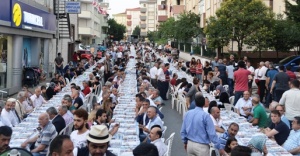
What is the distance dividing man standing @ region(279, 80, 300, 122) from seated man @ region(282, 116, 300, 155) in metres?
2.91

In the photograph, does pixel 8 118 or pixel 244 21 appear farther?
pixel 244 21

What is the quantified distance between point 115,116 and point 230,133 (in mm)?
3880

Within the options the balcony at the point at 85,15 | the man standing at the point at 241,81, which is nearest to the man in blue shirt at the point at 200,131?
the man standing at the point at 241,81

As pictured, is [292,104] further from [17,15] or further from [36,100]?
[17,15]

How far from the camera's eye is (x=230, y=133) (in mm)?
8961

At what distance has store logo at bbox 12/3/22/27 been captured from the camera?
2291 centimetres

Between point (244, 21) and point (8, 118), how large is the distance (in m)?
24.5

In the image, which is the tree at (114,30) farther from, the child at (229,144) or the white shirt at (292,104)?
the child at (229,144)

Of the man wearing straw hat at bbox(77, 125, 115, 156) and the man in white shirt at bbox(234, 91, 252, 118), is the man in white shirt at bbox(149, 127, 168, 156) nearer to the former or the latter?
the man wearing straw hat at bbox(77, 125, 115, 156)

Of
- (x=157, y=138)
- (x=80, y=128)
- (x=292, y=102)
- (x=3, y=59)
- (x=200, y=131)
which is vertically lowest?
(x=157, y=138)

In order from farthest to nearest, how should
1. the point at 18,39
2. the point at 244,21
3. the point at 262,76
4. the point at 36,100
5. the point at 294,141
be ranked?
1. the point at 244,21
2. the point at 18,39
3. the point at 262,76
4. the point at 36,100
5. the point at 294,141

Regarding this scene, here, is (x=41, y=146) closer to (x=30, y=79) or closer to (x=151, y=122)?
(x=151, y=122)

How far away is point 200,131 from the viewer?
8430 mm

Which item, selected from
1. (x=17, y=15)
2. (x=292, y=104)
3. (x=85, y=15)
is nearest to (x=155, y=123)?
(x=292, y=104)
